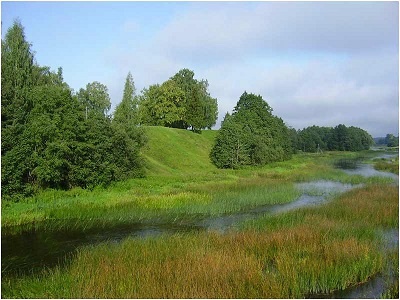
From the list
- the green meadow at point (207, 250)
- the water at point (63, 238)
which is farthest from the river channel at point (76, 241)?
the green meadow at point (207, 250)

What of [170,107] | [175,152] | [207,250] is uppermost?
[170,107]

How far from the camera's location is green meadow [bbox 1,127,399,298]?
1055cm

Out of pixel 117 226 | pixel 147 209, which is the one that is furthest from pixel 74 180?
pixel 117 226

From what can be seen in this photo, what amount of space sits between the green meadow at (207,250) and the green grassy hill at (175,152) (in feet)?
69.3

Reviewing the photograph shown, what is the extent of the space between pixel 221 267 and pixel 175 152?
158 ft

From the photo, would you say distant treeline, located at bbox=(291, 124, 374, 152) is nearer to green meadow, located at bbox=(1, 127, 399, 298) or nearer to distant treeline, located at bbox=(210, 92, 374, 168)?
distant treeline, located at bbox=(210, 92, 374, 168)

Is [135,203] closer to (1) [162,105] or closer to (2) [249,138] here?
(2) [249,138]

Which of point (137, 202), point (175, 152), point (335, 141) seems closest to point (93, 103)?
point (137, 202)

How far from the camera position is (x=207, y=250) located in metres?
13.8

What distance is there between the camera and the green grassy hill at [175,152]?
167 feet

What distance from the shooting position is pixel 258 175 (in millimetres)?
48500

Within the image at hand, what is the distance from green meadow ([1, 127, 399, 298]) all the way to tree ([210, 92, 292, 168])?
1186 inches

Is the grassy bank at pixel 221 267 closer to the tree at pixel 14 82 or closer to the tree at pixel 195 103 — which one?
the tree at pixel 14 82

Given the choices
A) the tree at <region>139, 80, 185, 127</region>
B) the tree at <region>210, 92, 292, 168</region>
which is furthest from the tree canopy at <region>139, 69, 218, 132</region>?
the tree at <region>210, 92, 292, 168</region>
